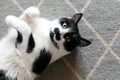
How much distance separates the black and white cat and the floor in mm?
169

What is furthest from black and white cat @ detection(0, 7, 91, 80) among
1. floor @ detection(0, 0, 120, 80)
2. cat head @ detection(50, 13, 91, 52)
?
floor @ detection(0, 0, 120, 80)

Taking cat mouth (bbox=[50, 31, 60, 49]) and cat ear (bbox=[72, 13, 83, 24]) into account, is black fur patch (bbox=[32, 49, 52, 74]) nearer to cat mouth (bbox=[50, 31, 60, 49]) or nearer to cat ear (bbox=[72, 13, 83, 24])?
cat mouth (bbox=[50, 31, 60, 49])

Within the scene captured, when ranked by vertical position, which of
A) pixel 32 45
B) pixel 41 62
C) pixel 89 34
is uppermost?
pixel 32 45

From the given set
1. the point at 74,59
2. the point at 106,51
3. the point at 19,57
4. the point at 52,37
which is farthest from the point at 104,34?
the point at 19,57

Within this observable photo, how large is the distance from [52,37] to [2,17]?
449 mm

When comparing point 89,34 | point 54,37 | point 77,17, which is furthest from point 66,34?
point 89,34

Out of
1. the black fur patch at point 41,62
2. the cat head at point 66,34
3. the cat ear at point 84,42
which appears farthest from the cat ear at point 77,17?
the black fur patch at point 41,62

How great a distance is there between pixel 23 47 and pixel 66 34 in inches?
10.4

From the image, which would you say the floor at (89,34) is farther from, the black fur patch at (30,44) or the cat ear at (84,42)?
the black fur patch at (30,44)

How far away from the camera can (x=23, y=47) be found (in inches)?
59.9

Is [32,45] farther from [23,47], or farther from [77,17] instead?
[77,17]

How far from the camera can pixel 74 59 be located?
1785 mm

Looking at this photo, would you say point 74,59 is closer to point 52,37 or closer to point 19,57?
point 52,37

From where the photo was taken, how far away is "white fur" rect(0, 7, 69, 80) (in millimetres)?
1526
